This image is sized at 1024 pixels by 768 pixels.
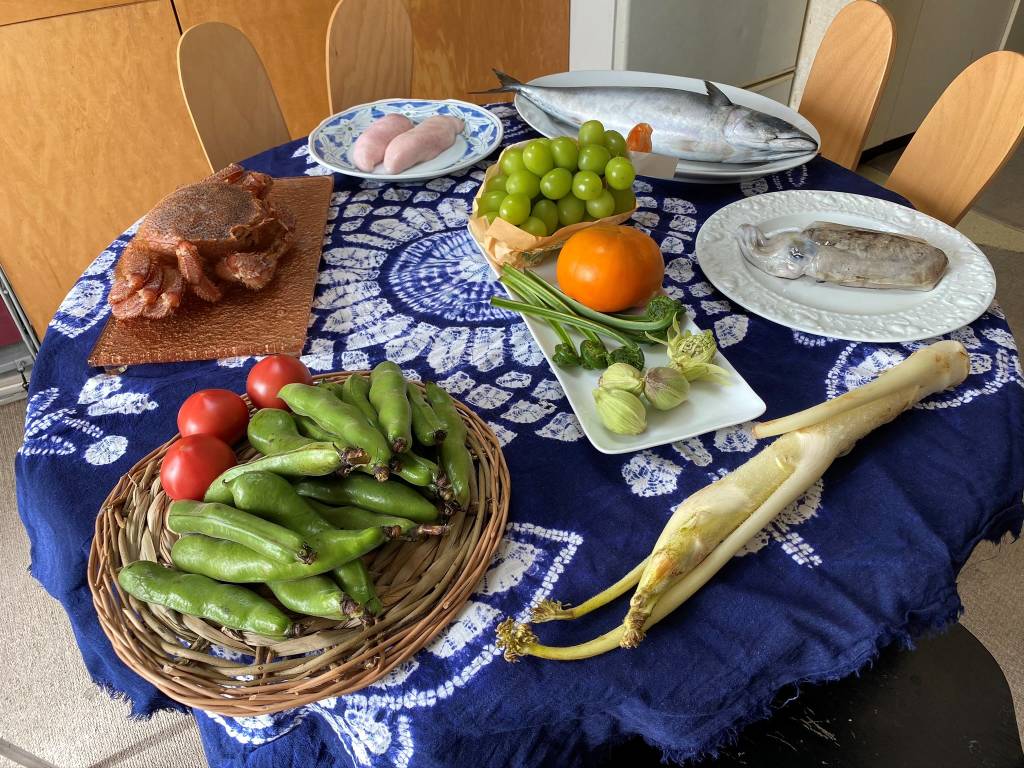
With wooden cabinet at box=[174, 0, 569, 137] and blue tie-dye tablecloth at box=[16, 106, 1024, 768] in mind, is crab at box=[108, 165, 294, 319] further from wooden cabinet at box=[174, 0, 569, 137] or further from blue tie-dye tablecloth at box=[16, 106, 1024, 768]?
wooden cabinet at box=[174, 0, 569, 137]

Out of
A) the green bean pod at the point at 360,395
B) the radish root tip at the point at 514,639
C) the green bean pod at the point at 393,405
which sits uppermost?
the green bean pod at the point at 393,405

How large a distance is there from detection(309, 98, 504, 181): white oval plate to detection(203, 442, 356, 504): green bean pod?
83 cm

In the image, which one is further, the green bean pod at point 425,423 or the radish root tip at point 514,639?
the green bean pod at point 425,423

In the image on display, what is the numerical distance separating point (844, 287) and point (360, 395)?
730mm

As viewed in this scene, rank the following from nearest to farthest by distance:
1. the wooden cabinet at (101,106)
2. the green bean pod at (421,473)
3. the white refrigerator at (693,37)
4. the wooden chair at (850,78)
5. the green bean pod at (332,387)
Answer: the green bean pod at (421,473)
the green bean pod at (332,387)
the wooden chair at (850,78)
the wooden cabinet at (101,106)
the white refrigerator at (693,37)

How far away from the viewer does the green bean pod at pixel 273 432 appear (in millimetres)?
719

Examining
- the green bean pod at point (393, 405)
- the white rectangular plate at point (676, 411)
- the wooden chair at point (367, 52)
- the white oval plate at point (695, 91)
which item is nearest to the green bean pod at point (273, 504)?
the green bean pod at point (393, 405)

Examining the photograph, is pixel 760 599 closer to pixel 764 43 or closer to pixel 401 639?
pixel 401 639

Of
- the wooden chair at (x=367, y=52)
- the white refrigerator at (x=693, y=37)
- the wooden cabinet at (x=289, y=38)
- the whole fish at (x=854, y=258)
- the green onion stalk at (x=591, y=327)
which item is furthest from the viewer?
the white refrigerator at (x=693, y=37)

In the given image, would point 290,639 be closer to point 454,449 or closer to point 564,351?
point 454,449

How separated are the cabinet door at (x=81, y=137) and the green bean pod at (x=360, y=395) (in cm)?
191

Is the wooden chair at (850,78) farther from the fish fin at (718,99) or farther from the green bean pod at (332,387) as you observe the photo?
the green bean pod at (332,387)

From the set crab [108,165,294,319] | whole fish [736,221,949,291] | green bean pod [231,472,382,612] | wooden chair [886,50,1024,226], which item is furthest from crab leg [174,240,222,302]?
wooden chair [886,50,1024,226]

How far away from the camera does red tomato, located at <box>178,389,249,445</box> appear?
0.79 metres
